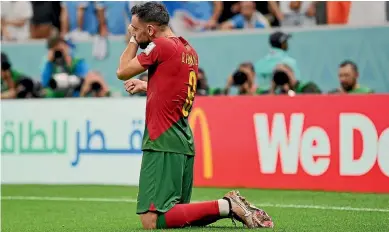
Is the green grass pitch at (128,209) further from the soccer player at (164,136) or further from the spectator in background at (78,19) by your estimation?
the spectator in background at (78,19)

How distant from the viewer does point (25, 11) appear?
19.2 meters

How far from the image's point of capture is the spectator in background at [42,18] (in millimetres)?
19188

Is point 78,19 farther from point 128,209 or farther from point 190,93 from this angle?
point 190,93

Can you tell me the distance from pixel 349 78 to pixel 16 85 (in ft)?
21.7

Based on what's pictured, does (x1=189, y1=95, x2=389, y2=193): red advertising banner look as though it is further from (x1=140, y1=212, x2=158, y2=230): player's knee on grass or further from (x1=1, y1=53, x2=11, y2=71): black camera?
(x1=140, y1=212, x2=158, y2=230): player's knee on grass

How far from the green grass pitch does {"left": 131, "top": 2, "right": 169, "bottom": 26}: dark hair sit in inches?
71.2

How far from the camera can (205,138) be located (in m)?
15.1

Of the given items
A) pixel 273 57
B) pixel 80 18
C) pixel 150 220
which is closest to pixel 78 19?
pixel 80 18

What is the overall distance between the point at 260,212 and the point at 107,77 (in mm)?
9531

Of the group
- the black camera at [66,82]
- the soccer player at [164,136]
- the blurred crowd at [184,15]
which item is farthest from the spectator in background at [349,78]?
the soccer player at [164,136]

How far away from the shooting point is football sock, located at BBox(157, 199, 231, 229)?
8.73 meters

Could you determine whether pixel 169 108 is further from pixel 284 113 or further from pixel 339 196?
pixel 284 113

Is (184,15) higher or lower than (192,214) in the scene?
higher

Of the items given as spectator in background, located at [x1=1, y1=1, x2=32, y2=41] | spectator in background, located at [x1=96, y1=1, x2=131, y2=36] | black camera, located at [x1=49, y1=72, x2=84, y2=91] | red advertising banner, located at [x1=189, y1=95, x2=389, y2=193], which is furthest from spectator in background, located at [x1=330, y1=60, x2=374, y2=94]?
spectator in background, located at [x1=1, y1=1, x2=32, y2=41]
